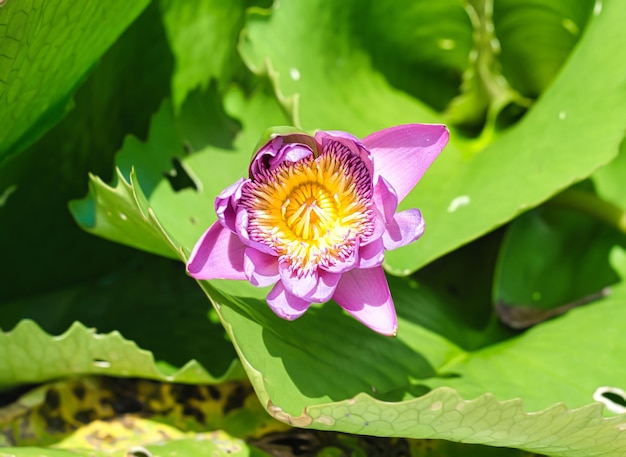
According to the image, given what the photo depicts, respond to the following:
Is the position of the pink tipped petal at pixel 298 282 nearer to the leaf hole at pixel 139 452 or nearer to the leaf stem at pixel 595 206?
the leaf hole at pixel 139 452

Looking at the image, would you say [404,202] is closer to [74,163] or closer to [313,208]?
[313,208]

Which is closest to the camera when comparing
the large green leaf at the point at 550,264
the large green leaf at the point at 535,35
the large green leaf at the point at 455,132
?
the large green leaf at the point at 455,132

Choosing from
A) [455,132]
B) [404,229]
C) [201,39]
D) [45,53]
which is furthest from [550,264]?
[45,53]

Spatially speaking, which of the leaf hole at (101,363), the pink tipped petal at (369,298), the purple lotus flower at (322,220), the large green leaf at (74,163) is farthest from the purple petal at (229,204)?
the large green leaf at (74,163)

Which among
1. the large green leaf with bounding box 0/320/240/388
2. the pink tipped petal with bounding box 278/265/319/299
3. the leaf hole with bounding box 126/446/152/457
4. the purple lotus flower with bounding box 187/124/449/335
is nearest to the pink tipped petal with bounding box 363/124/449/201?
the purple lotus flower with bounding box 187/124/449/335

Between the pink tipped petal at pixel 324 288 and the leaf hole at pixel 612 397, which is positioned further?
the leaf hole at pixel 612 397

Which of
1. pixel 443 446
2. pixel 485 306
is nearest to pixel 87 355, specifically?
pixel 443 446
